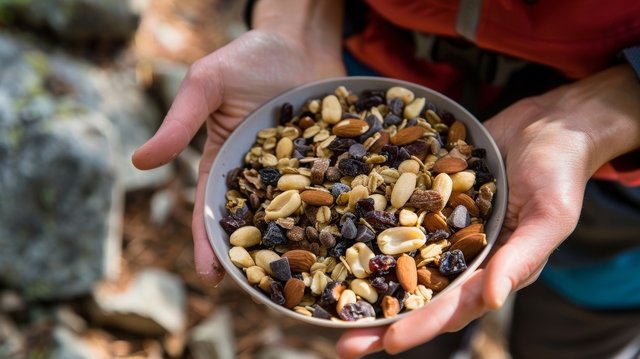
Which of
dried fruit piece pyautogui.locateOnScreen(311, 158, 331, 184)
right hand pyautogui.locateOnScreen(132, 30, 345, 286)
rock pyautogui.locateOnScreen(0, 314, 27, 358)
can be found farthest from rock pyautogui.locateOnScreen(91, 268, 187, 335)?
dried fruit piece pyautogui.locateOnScreen(311, 158, 331, 184)

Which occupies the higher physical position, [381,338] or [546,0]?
[546,0]

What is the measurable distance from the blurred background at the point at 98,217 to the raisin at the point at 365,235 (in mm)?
747

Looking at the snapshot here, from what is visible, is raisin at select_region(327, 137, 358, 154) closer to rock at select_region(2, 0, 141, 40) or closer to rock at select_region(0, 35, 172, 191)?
rock at select_region(0, 35, 172, 191)

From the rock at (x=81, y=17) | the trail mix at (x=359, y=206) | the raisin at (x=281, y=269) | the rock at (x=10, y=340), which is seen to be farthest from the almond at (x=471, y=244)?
the rock at (x=81, y=17)

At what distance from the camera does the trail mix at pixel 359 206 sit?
2.62ft

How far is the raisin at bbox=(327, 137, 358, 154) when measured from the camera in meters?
0.92

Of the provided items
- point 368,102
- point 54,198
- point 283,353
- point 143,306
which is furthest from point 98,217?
point 368,102

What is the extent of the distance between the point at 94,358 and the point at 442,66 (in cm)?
91

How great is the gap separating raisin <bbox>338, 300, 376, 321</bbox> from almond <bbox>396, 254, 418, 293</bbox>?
0.05 meters

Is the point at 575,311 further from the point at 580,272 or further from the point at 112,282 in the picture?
the point at 112,282

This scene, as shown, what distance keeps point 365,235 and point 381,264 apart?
4 centimetres

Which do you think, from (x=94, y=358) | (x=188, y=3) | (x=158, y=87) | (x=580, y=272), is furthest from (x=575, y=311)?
(x=188, y=3)

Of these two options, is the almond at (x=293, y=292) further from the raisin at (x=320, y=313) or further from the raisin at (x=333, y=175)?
the raisin at (x=333, y=175)

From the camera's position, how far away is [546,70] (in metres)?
1.00
